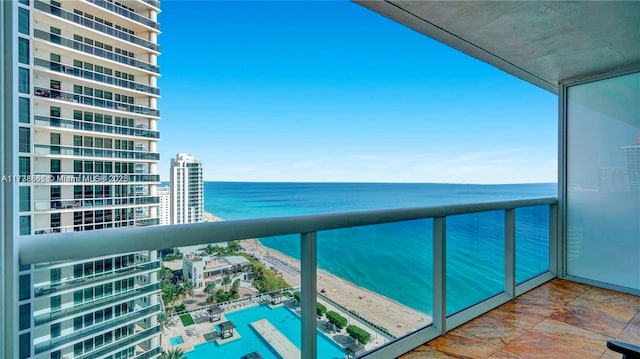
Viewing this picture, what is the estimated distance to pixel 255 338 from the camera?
5.07 ft

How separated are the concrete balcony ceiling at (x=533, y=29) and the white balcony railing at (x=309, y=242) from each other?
1.48 m

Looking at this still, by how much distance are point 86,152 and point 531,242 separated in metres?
4.25

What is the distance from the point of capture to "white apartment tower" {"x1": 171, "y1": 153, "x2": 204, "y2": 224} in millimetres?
1426

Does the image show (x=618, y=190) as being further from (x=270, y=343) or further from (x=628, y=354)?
(x=270, y=343)

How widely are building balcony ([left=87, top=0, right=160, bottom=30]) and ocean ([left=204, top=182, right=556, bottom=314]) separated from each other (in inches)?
36.1

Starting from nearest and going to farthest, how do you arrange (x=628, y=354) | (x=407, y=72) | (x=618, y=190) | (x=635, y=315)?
1. (x=628, y=354)
2. (x=635, y=315)
3. (x=618, y=190)
4. (x=407, y=72)

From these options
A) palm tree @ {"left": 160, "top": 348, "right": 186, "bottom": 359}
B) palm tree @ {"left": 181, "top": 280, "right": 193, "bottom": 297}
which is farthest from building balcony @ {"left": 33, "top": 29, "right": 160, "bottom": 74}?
palm tree @ {"left": 160, "top": 348, "right": 186, "bottom": 359}

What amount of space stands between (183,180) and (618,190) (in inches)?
178

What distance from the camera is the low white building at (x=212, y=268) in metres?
1.36

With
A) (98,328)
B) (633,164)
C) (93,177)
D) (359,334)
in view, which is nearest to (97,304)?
(98,328)

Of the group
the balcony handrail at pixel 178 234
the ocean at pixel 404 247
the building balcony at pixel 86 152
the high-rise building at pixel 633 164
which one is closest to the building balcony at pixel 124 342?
the balcony handrail at pixel 178 234

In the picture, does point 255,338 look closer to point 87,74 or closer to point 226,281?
point 226,281

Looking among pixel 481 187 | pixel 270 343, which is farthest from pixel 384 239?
pixel 481 187

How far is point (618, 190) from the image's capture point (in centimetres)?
348
